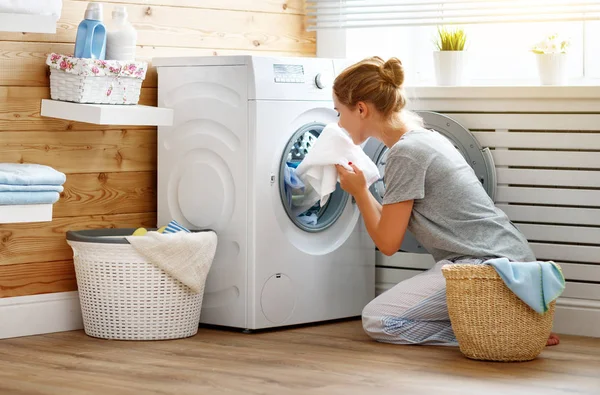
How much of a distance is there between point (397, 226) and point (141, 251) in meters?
0.75

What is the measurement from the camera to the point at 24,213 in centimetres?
272

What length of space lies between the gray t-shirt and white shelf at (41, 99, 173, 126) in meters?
0.72

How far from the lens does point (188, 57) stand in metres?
3.15

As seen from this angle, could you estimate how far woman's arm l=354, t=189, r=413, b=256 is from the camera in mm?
2869

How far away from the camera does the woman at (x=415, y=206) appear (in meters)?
2.86

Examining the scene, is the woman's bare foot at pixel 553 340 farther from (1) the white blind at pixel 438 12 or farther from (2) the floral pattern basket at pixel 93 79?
(2) the floral pattern basket at pixel 93 79

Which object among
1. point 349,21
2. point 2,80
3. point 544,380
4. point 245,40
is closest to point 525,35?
point 349,21

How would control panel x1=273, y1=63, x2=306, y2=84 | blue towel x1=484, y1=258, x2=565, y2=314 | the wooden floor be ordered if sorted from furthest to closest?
1. control panel x1=273, y1=63, x2=306, y2=84
2. blue towel x1=484, y1=258, x2=565, y2=314
3. the wooden floor

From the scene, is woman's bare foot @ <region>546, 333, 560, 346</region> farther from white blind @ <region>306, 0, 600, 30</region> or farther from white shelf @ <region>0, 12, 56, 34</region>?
white shelf @ <region>0, 12, 56, 34</region>

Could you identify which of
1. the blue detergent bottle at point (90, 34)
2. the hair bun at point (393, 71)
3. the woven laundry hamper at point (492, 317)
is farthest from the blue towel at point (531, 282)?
the blue detergent bottle at point (90, 34)

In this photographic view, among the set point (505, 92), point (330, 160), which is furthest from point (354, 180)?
point (505, 92)

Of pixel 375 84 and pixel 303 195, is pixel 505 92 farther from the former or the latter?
pixel 303 195

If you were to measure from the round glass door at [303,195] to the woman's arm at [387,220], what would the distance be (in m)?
0.28

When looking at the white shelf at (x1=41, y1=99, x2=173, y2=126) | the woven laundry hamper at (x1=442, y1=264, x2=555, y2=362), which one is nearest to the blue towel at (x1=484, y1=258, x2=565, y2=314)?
the woven laundry hamper at (x1=442, y1=264, x2=555, y2=362)
